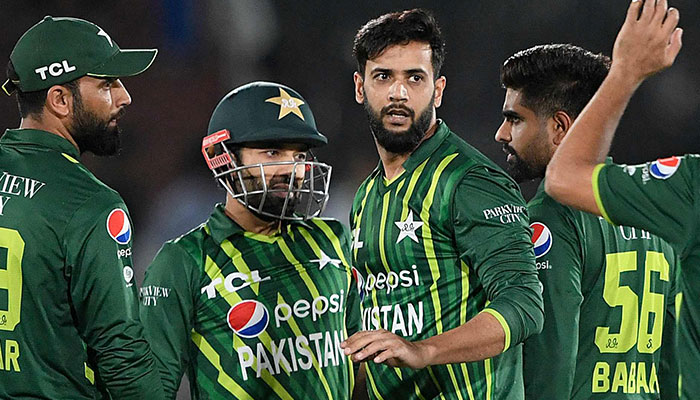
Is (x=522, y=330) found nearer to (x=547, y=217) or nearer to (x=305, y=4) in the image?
(x=547, y=217)

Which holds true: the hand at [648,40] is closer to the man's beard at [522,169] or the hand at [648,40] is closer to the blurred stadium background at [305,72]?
the man's beard at [522,169]

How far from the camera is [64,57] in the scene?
8.71 ft

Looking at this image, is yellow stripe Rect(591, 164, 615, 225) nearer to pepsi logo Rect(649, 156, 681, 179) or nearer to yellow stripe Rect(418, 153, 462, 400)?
pepsi logo Rect(649, 156, 681, 179)

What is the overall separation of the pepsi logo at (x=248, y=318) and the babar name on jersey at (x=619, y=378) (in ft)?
3.30

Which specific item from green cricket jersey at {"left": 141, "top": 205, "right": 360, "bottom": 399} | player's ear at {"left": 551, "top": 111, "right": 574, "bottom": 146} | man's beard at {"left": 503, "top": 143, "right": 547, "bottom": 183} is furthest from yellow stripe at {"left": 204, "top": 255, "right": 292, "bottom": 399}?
player's ear at {"left": 551, "top": 111, "right": 574, "bottom": 146}

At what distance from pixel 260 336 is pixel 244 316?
0.25 ft

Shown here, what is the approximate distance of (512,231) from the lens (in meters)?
2.44

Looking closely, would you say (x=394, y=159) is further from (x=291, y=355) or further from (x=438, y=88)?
(x=291, y=355)

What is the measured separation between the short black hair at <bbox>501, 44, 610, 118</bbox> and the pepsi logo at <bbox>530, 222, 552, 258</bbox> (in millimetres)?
427

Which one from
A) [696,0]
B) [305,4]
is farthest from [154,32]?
[696,0]

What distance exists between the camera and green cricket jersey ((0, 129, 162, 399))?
2.44m

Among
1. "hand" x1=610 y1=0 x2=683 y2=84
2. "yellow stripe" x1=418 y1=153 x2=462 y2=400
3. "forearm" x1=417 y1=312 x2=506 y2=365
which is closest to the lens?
"hand" x1=610 y1=0 x2=683 y2=84

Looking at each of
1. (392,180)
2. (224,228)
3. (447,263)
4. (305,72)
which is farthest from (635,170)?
(305,72)

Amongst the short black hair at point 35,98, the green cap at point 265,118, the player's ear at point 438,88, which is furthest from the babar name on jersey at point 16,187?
the player's ear at point 438,88
